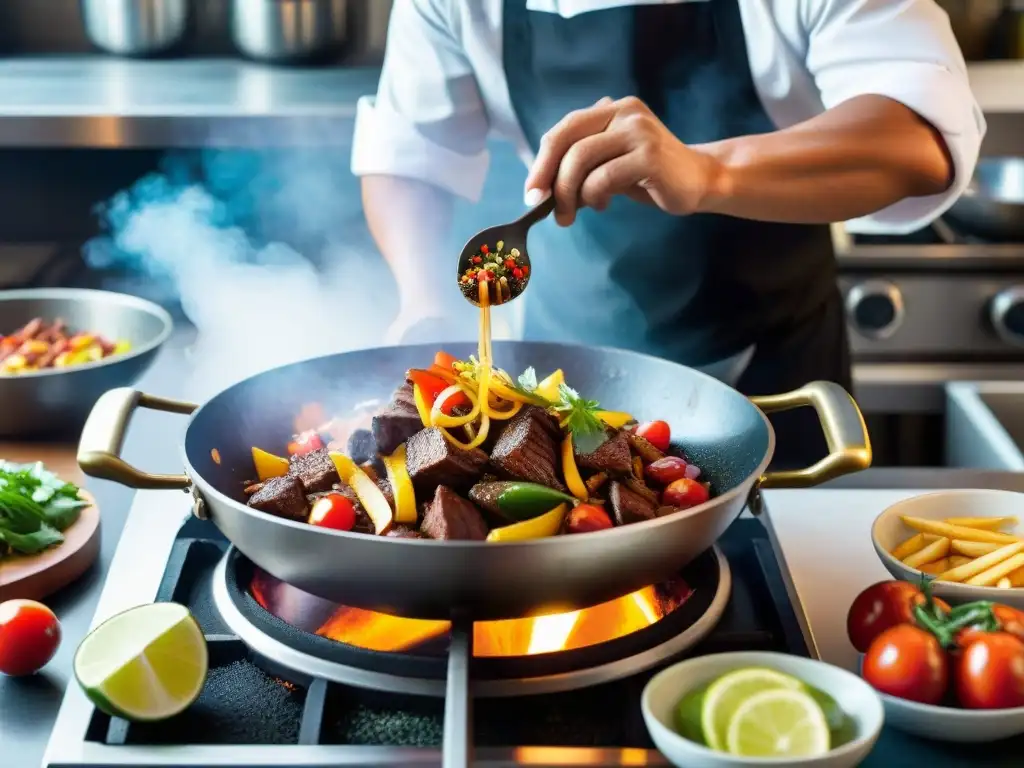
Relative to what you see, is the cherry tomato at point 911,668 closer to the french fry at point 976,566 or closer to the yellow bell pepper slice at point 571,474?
the french fry at point 976,566

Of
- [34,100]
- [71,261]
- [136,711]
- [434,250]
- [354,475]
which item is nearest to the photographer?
[136,711]

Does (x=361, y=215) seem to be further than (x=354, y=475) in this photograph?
Yes

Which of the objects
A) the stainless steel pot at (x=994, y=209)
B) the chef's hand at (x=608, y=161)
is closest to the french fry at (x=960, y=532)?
the chef's hand at (x=608, y=161)

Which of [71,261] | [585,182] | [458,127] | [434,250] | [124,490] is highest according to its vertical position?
[585,182]

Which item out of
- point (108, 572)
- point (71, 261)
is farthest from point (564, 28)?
point (71, 261)

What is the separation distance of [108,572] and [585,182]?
70 centimetres

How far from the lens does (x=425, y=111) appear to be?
207 centimetres

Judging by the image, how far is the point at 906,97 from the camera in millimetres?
1666

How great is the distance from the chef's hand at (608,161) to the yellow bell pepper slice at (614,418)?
23 centimetres

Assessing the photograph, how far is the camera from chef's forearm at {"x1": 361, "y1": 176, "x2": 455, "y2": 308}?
→ 2047 mm

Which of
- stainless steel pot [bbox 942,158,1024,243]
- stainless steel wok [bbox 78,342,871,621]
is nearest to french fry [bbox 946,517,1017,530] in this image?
stainless steel wok [bbox 78,342,871,621]

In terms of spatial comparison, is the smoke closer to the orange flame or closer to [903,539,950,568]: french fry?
the orange flame

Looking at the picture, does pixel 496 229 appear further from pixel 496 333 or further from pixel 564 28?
pixel 496 333

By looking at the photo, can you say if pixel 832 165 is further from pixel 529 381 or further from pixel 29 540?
pixel 29 540
